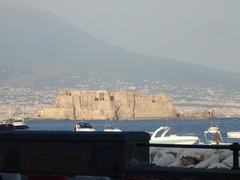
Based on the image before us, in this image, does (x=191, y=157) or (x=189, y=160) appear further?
(x=191, y=157)

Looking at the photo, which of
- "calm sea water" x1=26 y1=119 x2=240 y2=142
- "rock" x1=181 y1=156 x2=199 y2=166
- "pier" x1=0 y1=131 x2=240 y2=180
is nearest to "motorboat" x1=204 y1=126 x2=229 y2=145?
"rock" x1=181 y1=156 x2=199 y2=166

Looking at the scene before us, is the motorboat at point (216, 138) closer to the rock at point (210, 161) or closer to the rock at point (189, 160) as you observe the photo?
the rock at point (189, 160)

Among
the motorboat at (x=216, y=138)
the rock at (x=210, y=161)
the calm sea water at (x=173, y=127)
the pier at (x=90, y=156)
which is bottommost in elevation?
the calm sea water at (x=173, y=127)

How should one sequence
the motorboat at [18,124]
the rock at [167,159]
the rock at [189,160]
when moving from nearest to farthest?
the motorboat at [18,124] → the rock at [189,160] → the rock at [167,159]

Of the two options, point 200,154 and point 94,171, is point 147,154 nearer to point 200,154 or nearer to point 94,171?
point 94,171

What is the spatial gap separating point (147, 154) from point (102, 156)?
0.60 metres

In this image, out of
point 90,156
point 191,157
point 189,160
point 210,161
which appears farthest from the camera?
point 191,157

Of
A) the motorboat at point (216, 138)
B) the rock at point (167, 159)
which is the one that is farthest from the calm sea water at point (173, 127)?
the rock at point (167, 159)

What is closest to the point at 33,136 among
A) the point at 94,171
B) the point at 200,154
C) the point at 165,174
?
the point at 94,171

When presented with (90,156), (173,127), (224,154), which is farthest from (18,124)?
(173,127)

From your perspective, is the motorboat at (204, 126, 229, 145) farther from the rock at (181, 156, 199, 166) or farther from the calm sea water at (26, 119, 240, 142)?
the calm sea water at (26, 119, 240, 142)

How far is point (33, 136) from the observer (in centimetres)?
755

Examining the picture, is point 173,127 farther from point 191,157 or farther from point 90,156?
point 90,156

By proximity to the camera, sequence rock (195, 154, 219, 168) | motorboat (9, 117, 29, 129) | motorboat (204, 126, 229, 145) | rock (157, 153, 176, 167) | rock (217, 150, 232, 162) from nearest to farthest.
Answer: rock (195, 154, 219, 168) < rock (217, 150, 232, 162) < motorboat (9, 117, 29, 129) < rock (157, 153, 176, 167) < motorboat (204, 126, 229, 145)
